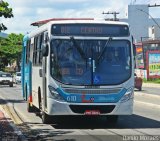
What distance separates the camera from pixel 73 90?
15367 millimetres

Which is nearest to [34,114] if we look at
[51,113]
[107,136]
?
[51,113]

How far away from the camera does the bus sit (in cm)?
1538

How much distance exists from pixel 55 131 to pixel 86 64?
7.15 ft

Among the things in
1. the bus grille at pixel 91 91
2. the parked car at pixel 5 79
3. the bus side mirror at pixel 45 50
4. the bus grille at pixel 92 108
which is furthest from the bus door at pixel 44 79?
the parked car at pixel 5 79

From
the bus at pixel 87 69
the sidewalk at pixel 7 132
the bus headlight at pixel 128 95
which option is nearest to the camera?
the sidewalk at pixel 7 132

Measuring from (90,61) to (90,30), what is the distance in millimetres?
931

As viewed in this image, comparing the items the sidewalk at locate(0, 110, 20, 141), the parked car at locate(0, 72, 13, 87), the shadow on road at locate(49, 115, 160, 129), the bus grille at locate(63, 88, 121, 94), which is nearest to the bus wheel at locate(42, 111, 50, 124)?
the shadow on road at locate(49, 115, 160, 129)

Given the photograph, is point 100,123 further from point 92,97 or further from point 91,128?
point 92,97

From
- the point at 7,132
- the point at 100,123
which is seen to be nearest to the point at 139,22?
the point at 100,123

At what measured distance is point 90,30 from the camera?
15938 mm

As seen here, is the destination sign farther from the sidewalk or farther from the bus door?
the sidewalk

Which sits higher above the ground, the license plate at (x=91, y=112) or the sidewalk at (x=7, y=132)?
the license plate at (x=91, y=112)

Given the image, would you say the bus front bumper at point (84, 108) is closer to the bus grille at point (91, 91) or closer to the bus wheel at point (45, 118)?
the bus grille at point (91, 91)

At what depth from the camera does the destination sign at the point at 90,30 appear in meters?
15.8
